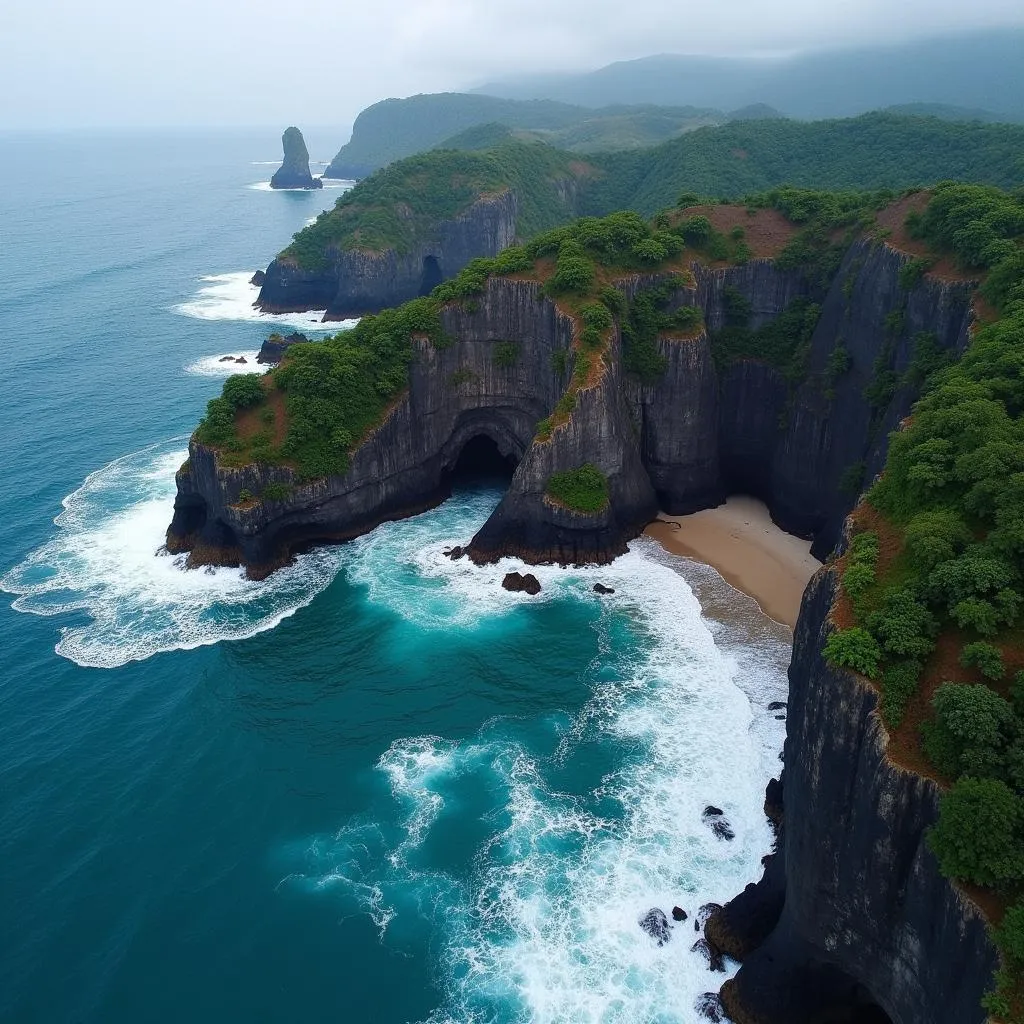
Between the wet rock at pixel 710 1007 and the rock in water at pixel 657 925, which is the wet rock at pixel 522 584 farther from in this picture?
the wet rock at pixel 710 1007

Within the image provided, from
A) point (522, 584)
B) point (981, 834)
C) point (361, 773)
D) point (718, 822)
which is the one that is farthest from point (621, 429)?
point (981, 834)

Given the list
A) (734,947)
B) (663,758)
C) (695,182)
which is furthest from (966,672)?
(695,182)

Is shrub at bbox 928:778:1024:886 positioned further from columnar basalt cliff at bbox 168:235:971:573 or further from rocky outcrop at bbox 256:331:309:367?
rocky outcrop at bbox 256:331:309:367

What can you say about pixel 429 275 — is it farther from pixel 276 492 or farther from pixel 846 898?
pixel 846 898

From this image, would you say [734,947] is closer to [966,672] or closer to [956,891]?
[956,891]

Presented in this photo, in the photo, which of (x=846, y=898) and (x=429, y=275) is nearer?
(x=846, y=898)
